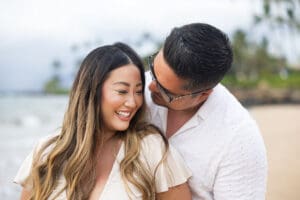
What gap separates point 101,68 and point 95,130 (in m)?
0.36

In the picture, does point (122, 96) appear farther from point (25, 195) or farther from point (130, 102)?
point (25, 195)

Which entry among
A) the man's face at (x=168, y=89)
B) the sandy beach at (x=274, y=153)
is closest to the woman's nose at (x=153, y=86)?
the man's face at (x=168, y=89)

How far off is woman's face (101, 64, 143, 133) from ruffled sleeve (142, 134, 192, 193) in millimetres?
181

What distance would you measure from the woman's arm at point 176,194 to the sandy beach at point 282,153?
6.34m

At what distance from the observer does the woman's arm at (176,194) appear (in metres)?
2.90

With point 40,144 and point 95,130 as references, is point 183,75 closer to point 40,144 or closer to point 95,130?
point 95,130

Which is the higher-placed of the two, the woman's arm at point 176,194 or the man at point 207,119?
the man at point 207,119

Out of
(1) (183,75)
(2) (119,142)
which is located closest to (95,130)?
(2) (119,142)

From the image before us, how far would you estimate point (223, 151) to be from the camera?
114 inches

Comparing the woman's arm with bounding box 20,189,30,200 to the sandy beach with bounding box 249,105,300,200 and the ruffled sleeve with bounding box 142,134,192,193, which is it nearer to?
the ruffled sleeve with bounding box 142,134,192,193

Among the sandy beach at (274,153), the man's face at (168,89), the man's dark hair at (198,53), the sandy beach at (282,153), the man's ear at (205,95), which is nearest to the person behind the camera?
the man's dark hair at (198,53)

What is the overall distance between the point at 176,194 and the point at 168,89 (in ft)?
1.89

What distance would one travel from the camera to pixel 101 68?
2.92 m

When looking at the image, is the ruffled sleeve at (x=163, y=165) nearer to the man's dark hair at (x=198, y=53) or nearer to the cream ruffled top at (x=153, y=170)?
the cream ruffled top at (x=153, y=170)
